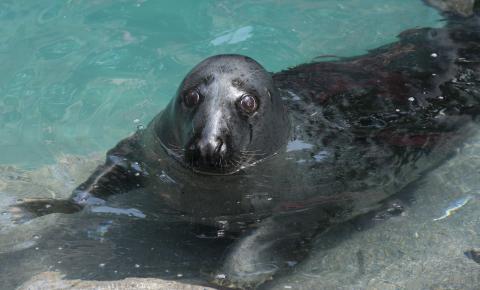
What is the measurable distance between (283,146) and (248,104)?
0.57 metres

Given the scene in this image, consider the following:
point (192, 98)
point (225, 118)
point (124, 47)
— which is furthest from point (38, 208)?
point (124, 47)

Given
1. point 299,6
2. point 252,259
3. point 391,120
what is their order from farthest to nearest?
point 299,6 < point 391,120 < point 252,259

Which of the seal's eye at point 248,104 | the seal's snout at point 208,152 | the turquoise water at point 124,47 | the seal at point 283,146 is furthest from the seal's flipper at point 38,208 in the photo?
the turquoise water at point 124,47

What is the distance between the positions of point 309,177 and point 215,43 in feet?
12.0

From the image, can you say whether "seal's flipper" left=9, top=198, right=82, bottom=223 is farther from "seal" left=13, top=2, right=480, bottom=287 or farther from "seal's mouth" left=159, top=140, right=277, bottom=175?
"seal's mouth" left=159, top=140, right=277, bottom=175

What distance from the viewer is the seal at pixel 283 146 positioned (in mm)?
4277

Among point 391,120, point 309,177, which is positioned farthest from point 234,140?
point 391,120

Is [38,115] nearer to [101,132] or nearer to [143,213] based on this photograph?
[101,132]

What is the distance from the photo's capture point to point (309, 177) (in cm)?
469

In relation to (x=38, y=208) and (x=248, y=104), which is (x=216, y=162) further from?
(x=38, y=208)

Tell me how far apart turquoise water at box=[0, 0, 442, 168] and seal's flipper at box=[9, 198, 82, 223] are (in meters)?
1.60

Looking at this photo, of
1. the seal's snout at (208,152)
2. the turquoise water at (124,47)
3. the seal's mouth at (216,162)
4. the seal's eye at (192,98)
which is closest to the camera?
the seal's snout at (208,152)

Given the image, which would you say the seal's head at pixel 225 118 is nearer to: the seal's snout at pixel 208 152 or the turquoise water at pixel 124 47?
the seal's snout at pixel 208 152

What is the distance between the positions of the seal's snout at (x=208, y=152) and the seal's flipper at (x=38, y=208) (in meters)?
1.03
